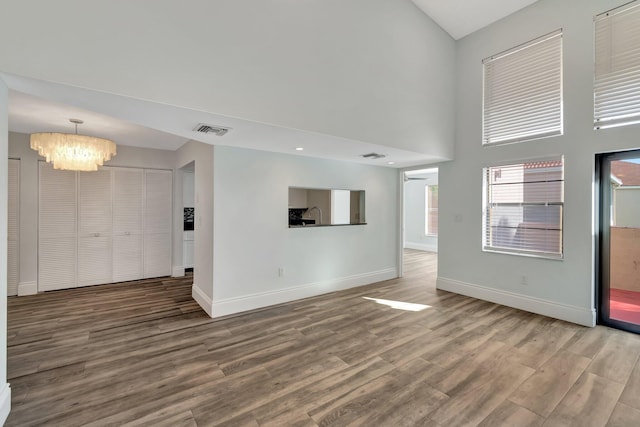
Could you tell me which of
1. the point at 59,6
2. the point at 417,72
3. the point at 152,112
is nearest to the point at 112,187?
the point at 152,112

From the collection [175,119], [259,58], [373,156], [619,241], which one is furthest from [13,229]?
[619,241]

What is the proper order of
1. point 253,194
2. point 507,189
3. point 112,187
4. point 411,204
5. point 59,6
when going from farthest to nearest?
point 411,204, point 112,187, point 507,189, point 253,194, point 59,6

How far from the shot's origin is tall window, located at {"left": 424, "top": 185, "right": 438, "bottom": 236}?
9.66 metres

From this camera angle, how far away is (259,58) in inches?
105

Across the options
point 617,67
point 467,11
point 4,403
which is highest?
point 467,11

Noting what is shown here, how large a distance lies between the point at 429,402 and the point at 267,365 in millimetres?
1402

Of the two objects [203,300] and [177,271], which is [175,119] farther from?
[177,271]

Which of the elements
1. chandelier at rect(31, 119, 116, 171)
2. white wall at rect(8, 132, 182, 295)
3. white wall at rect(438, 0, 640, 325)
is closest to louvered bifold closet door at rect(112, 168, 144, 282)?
white wall at rect(8, 132, 182, 295)

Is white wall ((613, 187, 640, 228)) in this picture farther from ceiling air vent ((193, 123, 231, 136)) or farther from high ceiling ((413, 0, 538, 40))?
ceiling air vent ((193, 123, 231, 136))

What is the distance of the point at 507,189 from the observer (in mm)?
4340

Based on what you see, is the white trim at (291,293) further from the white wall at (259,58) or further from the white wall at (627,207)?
the white wall at (627,207)

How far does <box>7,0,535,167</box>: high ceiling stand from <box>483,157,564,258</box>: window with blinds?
112 centimetres

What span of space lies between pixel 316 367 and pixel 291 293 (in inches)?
72.4

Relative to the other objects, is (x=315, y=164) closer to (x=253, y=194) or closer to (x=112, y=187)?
(x=253, y=194)
